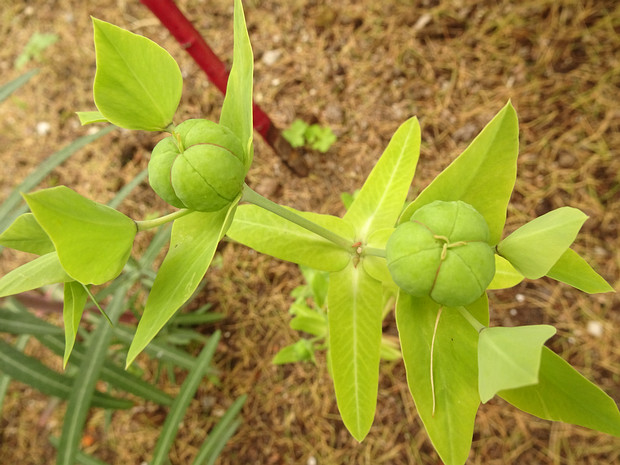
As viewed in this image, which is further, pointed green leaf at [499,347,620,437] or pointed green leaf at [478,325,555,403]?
pointed green leaf at [499,347,620,437]

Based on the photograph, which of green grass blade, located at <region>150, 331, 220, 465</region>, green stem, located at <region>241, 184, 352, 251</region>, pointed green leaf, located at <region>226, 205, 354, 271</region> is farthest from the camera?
green grass blade, located at <region>150, 331, 220, 465</region>

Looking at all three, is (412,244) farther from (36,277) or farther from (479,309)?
(36,277)

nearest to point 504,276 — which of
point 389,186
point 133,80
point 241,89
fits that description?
point 389,186

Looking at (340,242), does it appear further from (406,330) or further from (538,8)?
(538,8)

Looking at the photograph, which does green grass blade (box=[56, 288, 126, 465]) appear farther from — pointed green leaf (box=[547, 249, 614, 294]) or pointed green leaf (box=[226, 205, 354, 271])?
pointed green leaf (box=[547, 249, 614, 294])

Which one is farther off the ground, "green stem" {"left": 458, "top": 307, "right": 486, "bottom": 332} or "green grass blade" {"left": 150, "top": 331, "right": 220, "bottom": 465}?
"green stem" {"left": 458, "top": 307, "right": 486, "bottom": 332}

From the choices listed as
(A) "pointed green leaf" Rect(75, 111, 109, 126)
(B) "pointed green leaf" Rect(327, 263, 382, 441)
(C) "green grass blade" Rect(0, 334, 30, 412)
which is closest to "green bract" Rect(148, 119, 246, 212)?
A: (A) "pointed green leaf" Rect(75, 111, 109, 126)

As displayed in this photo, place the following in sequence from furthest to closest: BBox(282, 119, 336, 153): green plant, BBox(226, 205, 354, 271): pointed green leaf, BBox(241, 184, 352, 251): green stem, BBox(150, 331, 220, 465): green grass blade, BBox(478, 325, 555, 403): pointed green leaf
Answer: BBox(282, 119, 336, 153): green plant
BBox(150, 331, 220, 465): green grass blade
BBox(226, 205, 354, 271): pointed green leaf
BBox(241, 184, 352, 251): green stem
BBox(478, 325, 555, 403): pointed green leaf

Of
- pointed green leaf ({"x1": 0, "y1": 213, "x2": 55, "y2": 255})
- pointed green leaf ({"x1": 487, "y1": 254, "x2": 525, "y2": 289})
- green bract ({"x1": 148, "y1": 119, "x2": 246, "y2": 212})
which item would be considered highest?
pointed green leaf ({"x1": 0, "y1": 213, "x2": 55, "y2": 255})
